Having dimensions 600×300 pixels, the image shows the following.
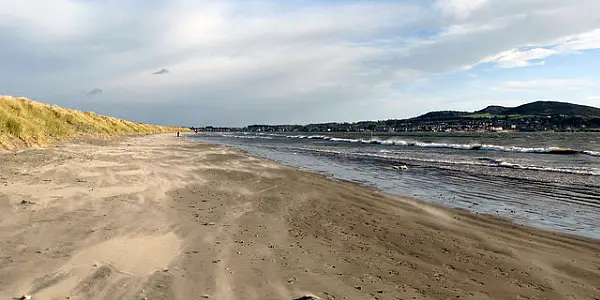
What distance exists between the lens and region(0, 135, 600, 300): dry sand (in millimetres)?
4312

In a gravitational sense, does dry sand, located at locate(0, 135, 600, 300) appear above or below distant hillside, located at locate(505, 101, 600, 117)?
below

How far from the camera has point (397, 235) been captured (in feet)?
23.2

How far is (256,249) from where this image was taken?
5.75m

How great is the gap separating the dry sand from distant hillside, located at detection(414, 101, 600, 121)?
15989 centimetres

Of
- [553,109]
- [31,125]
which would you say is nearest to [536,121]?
[553,109]

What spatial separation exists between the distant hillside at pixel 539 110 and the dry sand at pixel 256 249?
525ft

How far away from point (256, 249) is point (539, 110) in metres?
186

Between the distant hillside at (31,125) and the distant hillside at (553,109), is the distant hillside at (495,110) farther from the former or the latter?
the distant hillside at (31,125)

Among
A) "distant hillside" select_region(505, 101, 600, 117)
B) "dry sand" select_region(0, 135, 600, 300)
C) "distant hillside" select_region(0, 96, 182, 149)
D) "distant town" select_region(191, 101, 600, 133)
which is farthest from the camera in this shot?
"distant hillside" select_region(505, 101, 600, 117)

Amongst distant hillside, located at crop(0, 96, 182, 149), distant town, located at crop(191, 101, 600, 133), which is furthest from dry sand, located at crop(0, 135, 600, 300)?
distant town, located at crop(191, 101, 600, 133)

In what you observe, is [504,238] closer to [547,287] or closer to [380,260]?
[547,287]

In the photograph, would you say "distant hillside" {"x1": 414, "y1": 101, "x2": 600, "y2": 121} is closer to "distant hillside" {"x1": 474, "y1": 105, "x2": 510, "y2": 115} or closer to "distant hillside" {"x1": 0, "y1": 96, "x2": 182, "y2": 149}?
"distant hillside" {"x1": 474, "y1": 105, "x2": 510, "y2": 115}

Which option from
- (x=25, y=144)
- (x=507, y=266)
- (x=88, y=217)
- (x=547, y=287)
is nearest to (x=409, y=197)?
(x=507, y=266)

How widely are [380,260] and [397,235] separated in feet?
5.35
